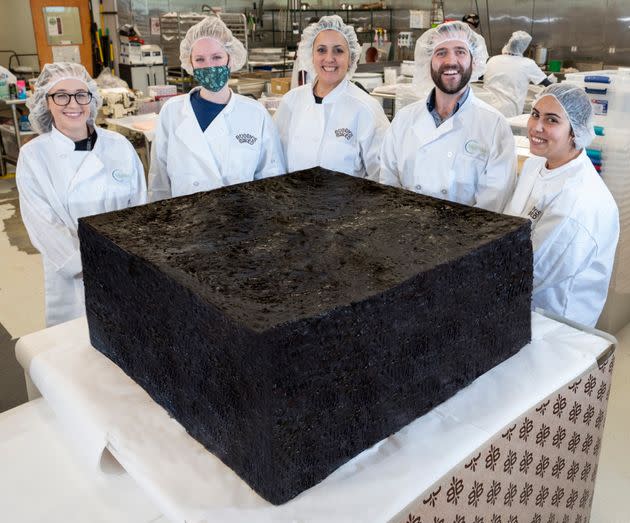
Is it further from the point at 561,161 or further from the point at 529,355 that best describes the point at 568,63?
the point at 529,355

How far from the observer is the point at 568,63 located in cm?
541

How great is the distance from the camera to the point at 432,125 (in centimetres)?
A: 166

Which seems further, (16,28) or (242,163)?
(16,28)

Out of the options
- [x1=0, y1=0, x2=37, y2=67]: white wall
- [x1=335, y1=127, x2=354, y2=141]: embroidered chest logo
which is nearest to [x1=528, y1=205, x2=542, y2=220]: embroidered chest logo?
[x1=335, y1=127, x2=354, y2=141]: embroidered chest logo

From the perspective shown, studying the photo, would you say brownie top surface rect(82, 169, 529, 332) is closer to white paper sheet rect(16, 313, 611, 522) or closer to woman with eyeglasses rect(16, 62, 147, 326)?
white paper sheet rect(16, 313, 611, 522)

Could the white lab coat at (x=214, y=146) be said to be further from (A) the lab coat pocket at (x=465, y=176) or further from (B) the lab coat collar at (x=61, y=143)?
(A) the lab coat pocket at (x=465, y=176)

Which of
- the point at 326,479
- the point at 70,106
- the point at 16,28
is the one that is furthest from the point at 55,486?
the point at 16,28

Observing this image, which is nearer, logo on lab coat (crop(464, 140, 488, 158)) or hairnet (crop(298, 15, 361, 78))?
logo on lab coat (crop(464, 140, 488, 158))

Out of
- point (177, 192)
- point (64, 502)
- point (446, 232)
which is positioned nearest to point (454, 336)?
point (446, 232)

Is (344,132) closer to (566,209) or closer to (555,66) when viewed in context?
(566,209)

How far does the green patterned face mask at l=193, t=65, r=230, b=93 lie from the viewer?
1.85 meters

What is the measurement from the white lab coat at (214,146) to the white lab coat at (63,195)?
0.21 meters

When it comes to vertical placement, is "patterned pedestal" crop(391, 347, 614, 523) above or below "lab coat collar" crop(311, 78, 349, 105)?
below

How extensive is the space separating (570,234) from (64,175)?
1.28 meters
